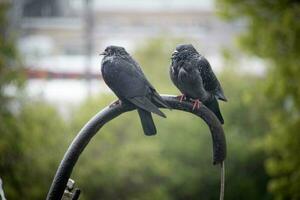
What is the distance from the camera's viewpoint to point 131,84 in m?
2.53

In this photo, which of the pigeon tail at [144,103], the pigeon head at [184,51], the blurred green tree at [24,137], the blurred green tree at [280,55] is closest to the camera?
the pigeon tail at [144,103]

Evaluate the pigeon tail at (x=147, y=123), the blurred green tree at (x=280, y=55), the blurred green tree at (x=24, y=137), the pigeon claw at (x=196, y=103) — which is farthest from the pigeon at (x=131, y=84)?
the blurred green tree at (x=24, y=137)

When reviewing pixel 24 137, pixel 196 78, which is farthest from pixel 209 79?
pixel 24 137

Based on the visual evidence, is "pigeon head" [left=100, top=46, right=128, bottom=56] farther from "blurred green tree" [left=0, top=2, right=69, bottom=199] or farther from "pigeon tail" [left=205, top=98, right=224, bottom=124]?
"blurred green tree" [left=0, top=2, right=69, bottom=199]

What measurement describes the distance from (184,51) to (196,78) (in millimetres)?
116

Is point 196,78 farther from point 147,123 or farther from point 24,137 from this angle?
point 24,137

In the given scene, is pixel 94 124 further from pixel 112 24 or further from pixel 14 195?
pixel 112 24

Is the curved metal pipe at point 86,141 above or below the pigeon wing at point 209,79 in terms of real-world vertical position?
below

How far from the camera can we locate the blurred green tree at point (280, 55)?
8.52 meters

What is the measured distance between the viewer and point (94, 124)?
247cm

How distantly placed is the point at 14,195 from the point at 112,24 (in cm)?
1658

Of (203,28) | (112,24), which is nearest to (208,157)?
(203,28)

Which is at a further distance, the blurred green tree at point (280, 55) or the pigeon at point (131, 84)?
the blurred green tree at point (280, 55)

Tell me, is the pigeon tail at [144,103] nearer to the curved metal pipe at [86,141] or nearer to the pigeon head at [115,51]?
the curved metal pipe at [86,141]
